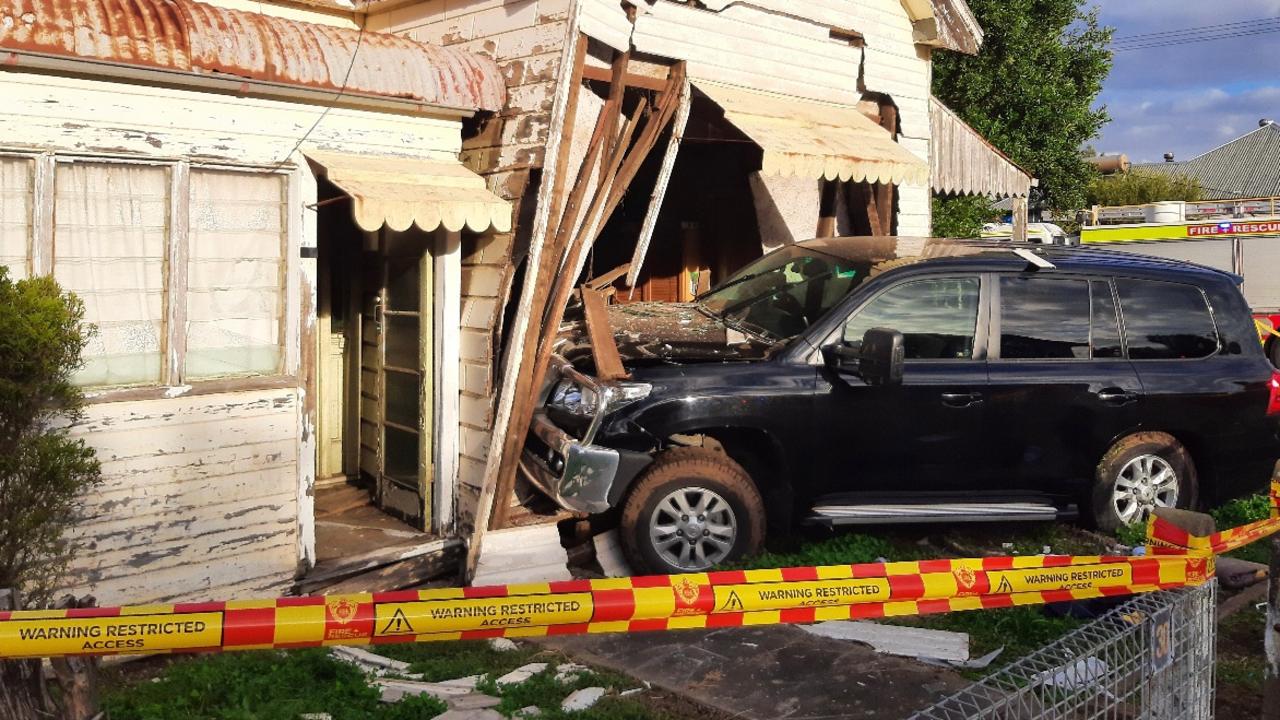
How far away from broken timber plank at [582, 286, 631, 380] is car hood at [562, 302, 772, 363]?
3.9 inches

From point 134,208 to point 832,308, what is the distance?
3.85 metres

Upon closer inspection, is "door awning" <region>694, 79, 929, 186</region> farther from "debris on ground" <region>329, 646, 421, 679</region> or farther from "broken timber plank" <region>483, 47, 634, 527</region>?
"debris on ground" <region>329, 646, 421, 679</region>

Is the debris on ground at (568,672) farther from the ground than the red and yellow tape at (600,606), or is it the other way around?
the red and yellow tape at (600,606)

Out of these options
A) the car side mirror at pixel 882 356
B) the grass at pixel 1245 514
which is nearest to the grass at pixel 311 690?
the car side mirror at pixel 882 356

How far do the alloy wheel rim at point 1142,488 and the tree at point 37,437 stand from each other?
5864 mm

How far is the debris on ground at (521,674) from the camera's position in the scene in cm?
476

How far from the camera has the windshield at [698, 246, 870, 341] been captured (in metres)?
6.75

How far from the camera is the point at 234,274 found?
5.70 metres

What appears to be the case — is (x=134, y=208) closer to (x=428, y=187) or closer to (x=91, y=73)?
(x=91, y=73)

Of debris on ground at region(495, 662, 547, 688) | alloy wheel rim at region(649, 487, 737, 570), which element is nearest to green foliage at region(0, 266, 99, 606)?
debris on ground at region(495, 662, 547, 688)

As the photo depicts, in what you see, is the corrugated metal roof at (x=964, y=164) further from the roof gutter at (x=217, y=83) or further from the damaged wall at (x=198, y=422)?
the damaged wall at (x=198, y=422)

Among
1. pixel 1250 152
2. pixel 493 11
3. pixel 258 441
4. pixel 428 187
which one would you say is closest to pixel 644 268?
pixel 493 11

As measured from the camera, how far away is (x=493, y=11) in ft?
22.4

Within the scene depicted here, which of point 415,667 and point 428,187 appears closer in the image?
point 415,667
